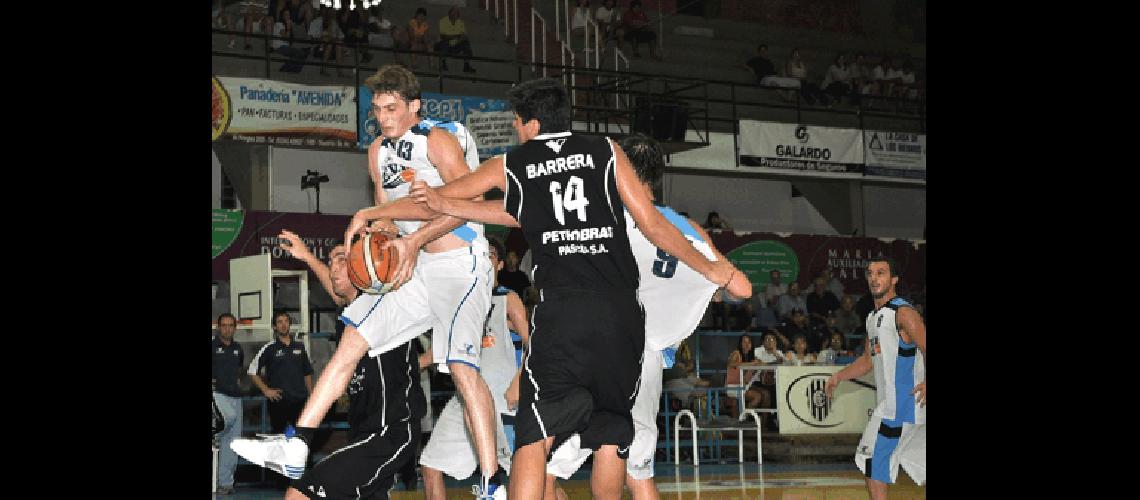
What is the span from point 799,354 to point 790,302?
9.17 feet

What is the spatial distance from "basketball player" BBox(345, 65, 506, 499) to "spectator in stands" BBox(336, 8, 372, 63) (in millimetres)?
14079

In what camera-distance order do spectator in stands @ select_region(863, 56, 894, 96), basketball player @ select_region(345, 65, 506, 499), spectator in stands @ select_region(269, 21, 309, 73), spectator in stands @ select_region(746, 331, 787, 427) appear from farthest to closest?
1. spectator in stands @ select_region(863, 56, 894, 96)
2. spectator in stands @ select_region(269, 21, 309, 73)
3. spectator in stands @ select_region(746, 331, 787, 427)
4. basketball player @ select_region(345, 65, 506, 499)

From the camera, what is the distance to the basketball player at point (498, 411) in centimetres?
827

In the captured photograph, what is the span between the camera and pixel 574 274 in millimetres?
5148

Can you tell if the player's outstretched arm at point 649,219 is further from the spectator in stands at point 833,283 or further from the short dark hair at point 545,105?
the spectator in stands at point 833,283

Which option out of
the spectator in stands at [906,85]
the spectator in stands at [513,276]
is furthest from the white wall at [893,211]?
the spectator in stands at [513,276]

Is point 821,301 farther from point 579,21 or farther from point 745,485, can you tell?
point 745,485

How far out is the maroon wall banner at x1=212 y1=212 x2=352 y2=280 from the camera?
16.8 metres

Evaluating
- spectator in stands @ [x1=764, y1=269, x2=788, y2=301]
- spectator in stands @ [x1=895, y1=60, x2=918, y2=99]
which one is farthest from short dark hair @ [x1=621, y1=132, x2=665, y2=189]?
spectator in stands @ [x1=895, y1=60, x2=918, y2=99]

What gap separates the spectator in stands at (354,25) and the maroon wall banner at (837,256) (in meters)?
6.61

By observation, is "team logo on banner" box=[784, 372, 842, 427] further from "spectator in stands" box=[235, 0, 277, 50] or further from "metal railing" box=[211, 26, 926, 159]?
"spectator in stands" box=[235, 0, 277, 50]

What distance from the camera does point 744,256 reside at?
20938 millimetres
